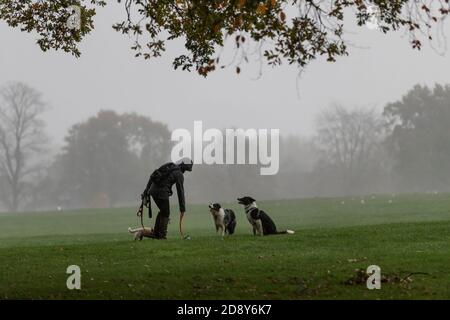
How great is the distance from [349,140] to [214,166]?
21.9 meters

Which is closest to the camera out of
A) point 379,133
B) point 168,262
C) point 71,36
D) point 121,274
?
point 121,274

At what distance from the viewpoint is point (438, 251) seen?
55.7 feet

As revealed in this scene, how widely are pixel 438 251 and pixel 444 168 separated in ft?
237

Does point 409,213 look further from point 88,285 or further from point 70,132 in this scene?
point 70,132

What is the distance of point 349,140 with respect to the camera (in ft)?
339

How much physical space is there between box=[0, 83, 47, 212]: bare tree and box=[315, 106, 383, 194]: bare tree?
144ft

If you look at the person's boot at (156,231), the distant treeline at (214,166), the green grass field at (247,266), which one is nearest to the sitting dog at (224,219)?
the green grass field at (247,266)

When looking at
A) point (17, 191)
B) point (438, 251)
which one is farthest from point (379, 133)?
point (438, 251)
